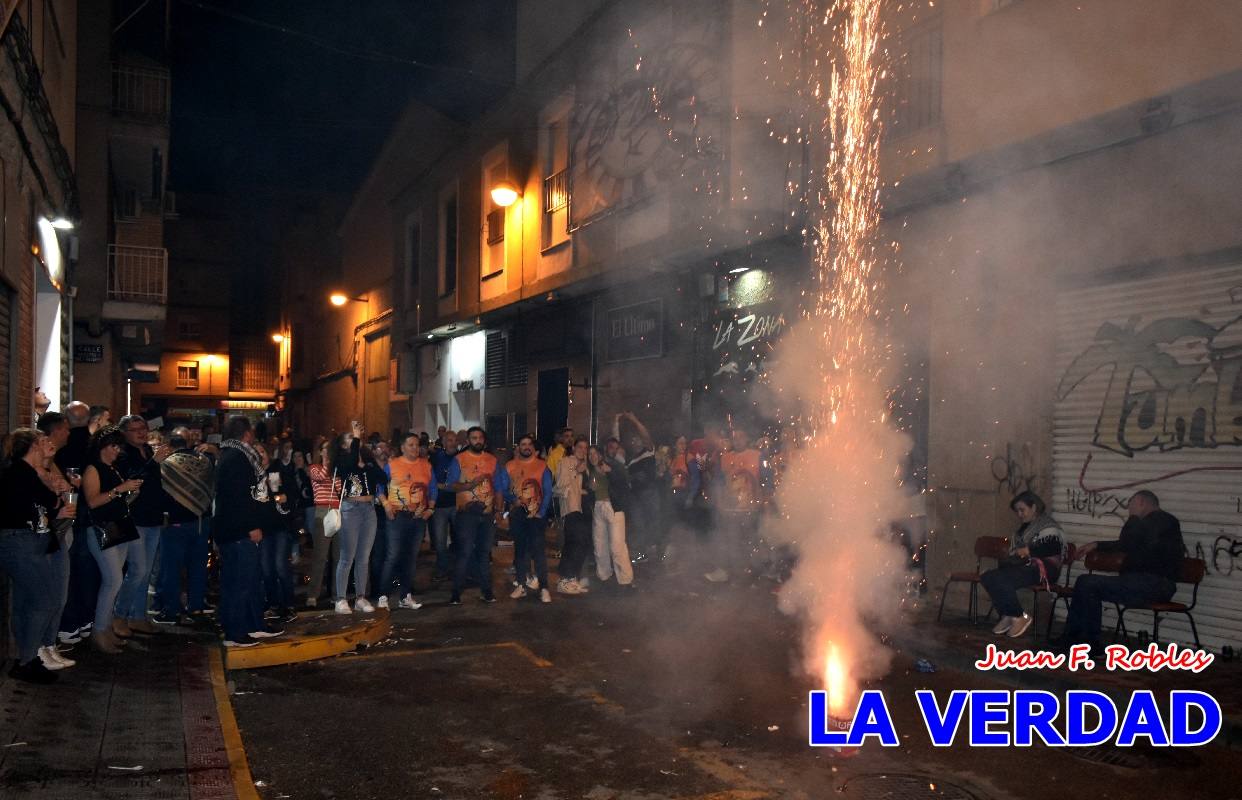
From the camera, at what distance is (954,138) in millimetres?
8438

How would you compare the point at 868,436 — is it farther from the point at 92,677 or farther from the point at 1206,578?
the point at 92,677

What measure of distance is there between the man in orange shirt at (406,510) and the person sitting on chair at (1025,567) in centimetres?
497

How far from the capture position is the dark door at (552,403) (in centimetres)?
1661

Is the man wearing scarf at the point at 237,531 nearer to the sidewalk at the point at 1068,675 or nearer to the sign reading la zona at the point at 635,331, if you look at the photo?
the sidewalk at the point at 1068,675

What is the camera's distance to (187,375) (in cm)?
4244

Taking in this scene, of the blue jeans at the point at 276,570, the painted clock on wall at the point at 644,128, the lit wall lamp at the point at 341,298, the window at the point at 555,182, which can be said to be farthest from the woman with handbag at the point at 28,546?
the lit wall lamp at the point at 341,298

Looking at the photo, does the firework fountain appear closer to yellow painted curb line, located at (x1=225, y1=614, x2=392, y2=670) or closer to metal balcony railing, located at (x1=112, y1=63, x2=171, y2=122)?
yellow painted curb line, located at (x1=225, y1=614, x2=392, y2=670)

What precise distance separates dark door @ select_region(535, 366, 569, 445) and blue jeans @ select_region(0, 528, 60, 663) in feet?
37.2

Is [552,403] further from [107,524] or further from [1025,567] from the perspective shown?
[107,524]

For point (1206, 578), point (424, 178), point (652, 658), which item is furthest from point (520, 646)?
point (424, 178)

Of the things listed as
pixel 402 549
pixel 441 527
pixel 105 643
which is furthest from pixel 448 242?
pixel 105 643

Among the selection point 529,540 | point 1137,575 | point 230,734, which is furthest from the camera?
point 529,540

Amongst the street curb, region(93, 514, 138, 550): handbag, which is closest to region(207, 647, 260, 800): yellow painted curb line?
region(93, 514, 138, 550): handbag

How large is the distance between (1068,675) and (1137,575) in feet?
3.50
